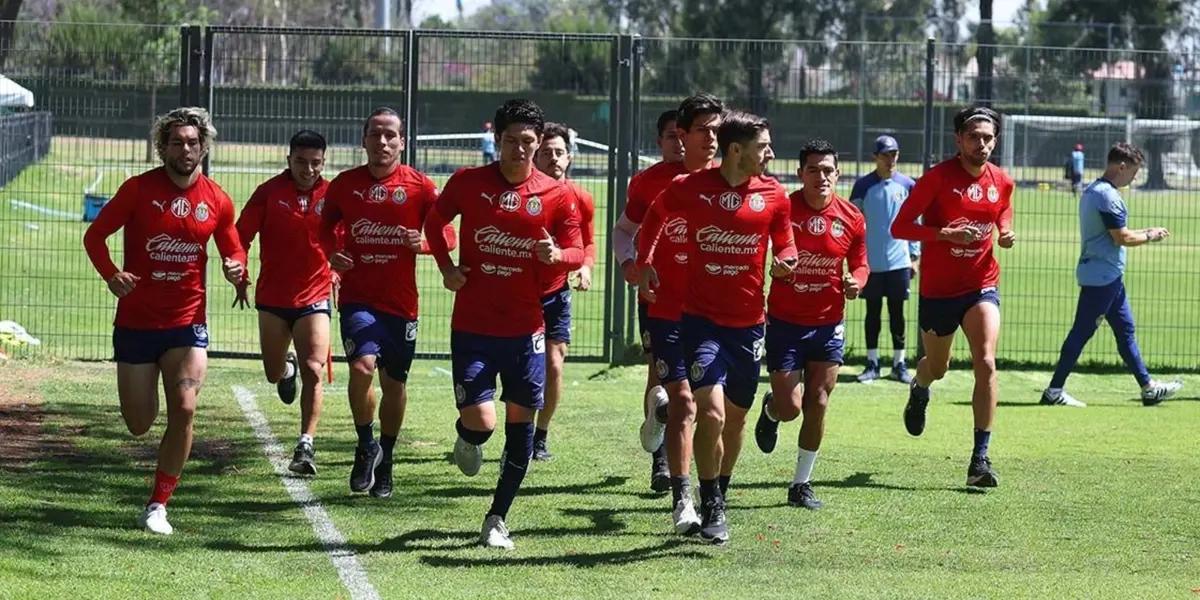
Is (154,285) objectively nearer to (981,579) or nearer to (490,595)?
(490,595)

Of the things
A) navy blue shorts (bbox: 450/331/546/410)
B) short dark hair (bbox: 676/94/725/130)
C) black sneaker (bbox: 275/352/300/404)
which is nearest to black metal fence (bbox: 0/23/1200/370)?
black sneaker (bbox: 275/352/300/404)

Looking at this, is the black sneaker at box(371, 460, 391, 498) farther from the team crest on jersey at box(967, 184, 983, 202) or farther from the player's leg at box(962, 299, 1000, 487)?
the team crest on jersey at box(967, 184, 983, 202)

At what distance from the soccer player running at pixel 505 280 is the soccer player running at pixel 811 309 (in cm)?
175

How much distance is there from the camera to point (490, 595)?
814 cm

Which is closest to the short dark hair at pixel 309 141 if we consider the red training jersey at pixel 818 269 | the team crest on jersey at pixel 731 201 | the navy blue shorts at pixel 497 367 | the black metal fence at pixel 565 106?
the navy blue shorts at pixel 497 367

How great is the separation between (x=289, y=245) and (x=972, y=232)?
12.9 ft

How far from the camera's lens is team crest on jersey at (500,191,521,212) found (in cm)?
912

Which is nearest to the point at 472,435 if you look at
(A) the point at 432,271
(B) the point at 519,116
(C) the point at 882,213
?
(B) the point at 519,116

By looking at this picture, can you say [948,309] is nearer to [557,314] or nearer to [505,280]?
[557,314]

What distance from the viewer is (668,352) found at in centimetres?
987

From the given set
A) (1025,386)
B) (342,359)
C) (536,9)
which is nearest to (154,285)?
(342,359)

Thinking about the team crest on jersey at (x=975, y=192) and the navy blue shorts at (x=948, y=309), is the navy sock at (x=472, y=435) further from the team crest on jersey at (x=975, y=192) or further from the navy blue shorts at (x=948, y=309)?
the team crest on jersey at (x=975, y=192)

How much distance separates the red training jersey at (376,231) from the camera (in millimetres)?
10539

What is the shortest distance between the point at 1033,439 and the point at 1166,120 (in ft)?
20.2
